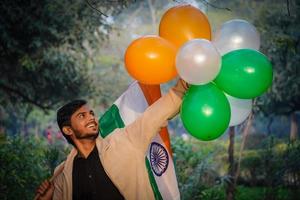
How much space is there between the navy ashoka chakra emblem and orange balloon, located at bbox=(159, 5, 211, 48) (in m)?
0.87

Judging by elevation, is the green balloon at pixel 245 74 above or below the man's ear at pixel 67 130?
above

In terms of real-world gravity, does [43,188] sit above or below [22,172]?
above

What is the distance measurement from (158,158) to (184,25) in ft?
3.56

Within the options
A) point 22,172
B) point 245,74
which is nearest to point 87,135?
point 245,74

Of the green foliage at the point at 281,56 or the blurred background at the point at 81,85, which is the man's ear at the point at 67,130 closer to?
the blurred background at the point at 81,85

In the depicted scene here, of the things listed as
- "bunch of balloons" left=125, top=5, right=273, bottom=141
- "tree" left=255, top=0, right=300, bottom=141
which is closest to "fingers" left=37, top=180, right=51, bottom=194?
"bunch of balloons" left=125, top=5, right=273, bottom=141

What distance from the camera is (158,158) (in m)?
2.98

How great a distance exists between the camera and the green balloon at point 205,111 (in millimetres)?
2258

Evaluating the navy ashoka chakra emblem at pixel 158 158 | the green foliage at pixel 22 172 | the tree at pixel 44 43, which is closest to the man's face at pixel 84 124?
the navy ashoka chakra emblem at pixel 158 158

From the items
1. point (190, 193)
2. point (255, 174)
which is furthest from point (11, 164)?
point (255, 174)

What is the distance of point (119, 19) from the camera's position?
2683cm

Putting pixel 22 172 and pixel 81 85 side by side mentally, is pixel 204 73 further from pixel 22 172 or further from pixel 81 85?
pixel 81 85

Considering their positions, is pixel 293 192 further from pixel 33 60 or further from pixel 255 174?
pixel 33 60

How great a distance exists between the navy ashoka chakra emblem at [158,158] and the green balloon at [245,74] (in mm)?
864
